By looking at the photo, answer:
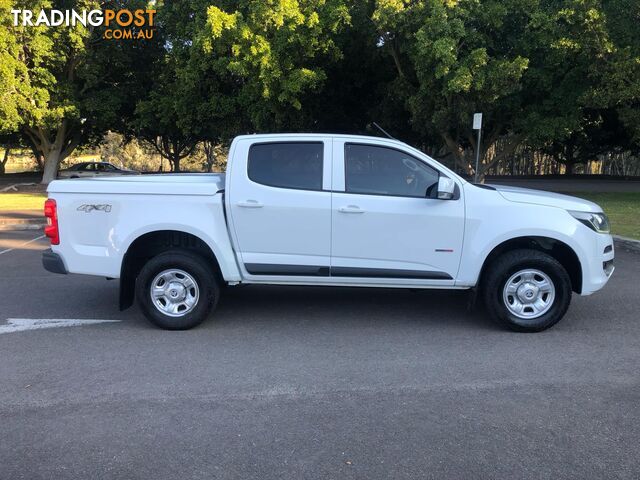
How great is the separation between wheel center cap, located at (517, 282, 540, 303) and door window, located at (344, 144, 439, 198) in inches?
54.0

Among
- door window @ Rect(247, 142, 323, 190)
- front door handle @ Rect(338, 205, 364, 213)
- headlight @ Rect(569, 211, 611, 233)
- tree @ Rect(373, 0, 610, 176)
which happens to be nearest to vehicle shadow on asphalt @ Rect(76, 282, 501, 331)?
front door handle @ Rect(338, 205, 364, 213)

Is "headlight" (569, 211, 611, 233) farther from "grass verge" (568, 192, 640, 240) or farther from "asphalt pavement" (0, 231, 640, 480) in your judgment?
"grass verge" (568, 192, 640, 240)

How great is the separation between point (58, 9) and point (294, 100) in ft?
43.4

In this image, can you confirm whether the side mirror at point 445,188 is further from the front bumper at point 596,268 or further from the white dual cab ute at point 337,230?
the front bumper at point 596,268

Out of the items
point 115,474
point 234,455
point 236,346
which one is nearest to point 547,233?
point 236,346

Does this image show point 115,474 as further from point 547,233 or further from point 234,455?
point 547,233

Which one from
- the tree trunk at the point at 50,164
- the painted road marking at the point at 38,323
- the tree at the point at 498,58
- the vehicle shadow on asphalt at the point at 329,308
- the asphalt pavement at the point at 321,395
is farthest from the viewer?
the tree trunk at the point at 50,164

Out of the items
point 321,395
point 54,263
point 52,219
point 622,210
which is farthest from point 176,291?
point 622,210

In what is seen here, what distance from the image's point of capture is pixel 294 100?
2220cm

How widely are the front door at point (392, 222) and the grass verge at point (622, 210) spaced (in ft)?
23.8

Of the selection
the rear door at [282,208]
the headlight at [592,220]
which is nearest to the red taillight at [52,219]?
the rear door at [282,208]

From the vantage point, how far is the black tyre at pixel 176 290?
18.8 ft

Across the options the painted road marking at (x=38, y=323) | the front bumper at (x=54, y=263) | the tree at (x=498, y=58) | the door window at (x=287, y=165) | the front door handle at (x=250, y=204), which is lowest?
the painted road marking at (x=38, y=323)

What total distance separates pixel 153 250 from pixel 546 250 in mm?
4253
